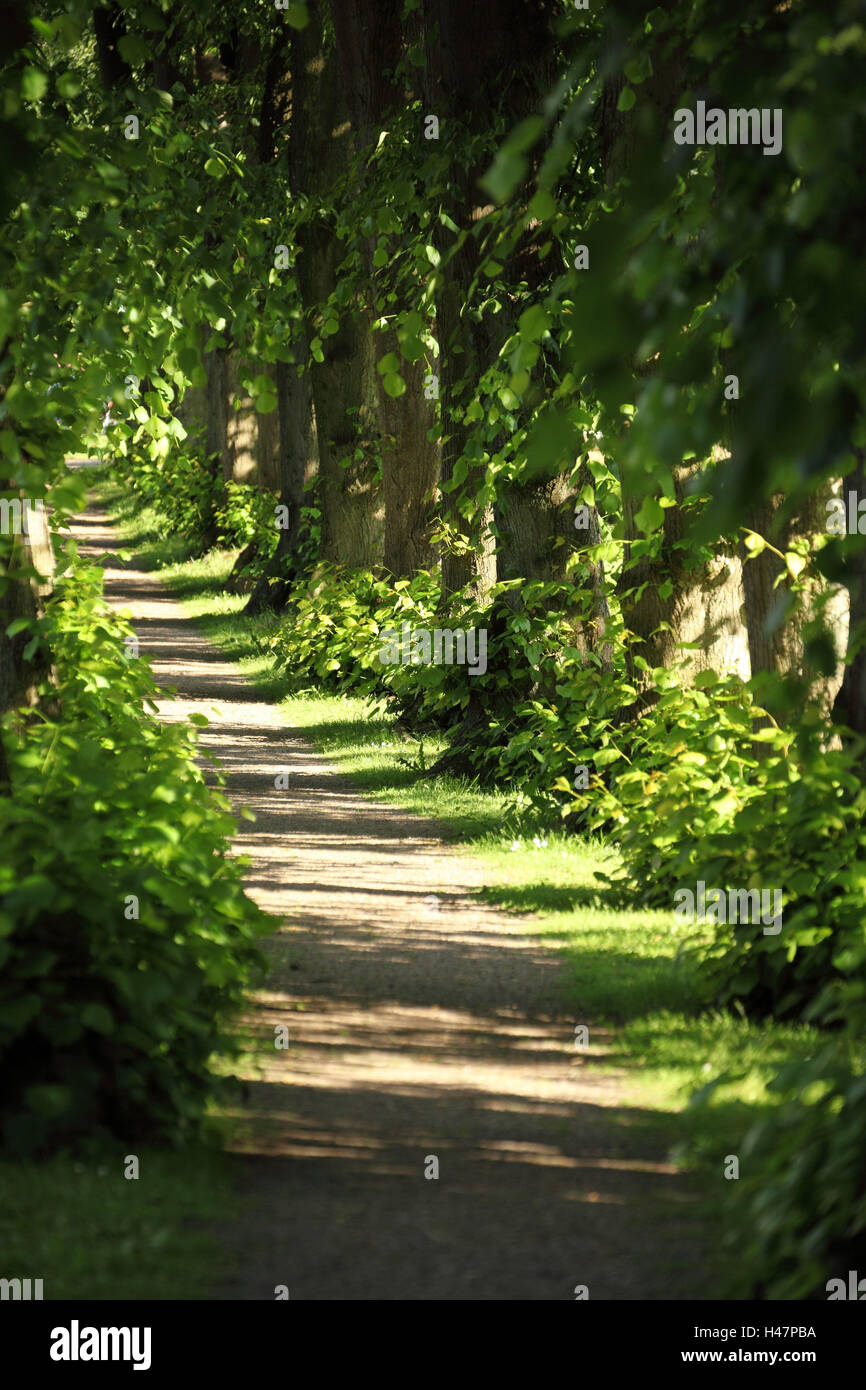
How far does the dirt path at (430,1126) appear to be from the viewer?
4719mm

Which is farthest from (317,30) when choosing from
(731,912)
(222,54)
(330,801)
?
(731,912)

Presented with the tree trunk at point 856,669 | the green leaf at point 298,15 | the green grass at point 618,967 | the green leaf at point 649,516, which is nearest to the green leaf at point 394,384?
the green leaf at point 649,516

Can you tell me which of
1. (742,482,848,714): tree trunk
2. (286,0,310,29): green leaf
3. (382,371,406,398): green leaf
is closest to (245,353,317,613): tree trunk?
(742,482,848,714): tree trunk

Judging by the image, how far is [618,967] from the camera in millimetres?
7941

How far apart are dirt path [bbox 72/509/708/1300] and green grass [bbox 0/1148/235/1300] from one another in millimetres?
111

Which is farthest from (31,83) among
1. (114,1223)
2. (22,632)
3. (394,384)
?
(114,1223)

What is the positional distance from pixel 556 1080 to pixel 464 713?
7466mm

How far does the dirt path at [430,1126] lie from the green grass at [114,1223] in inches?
4.4

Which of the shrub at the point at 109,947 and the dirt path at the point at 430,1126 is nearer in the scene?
the dirt path at the point at 430,1126

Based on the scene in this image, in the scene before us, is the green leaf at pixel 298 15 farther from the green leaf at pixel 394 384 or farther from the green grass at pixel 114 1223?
the green grass at pixel 114 1223

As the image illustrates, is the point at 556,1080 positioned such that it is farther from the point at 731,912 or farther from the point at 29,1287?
the point at 29,1287

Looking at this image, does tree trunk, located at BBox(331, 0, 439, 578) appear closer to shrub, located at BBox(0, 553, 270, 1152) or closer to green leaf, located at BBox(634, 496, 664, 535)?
green leaf, located at BBox(634, 496, 664, 535)

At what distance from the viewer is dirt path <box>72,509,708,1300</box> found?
4719 mm

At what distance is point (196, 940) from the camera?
5984 mm
